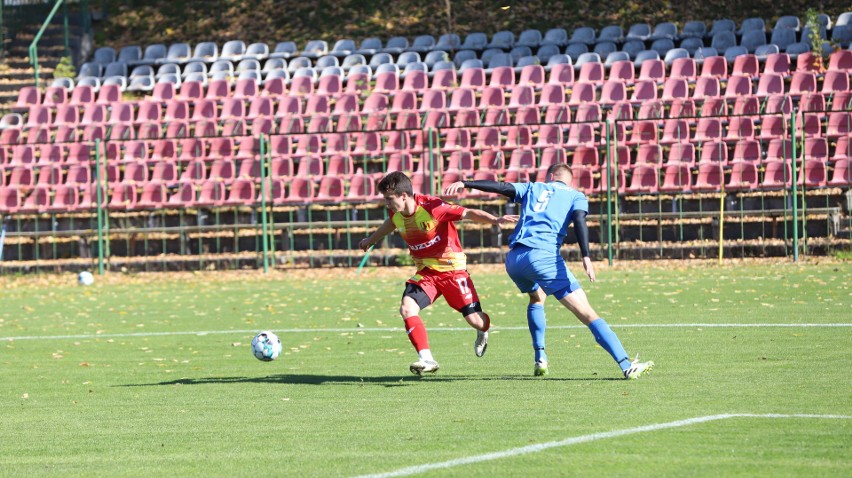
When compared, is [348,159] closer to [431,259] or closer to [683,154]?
[683,154]

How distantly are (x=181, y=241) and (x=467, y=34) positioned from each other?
39.8 feet

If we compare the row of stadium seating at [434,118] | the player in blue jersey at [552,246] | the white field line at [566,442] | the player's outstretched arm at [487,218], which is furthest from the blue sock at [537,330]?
the row of stadium seating at [434,118]

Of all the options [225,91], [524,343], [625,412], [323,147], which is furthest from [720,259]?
[625,412]

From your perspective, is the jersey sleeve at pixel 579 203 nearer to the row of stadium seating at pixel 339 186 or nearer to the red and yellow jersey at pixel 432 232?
the red and yellow jersey at pixel 432 232

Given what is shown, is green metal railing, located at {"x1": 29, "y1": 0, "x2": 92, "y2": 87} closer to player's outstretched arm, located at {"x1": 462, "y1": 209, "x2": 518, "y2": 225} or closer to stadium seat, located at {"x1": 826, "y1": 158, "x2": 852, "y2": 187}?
stadium seat, located at {"x1": 826, "y1": 158, "x2": 852, "y2": 187}

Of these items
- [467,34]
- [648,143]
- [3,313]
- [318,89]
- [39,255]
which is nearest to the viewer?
[3,313]

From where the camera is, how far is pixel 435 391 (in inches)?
384

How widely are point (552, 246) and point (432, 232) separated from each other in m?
1.17

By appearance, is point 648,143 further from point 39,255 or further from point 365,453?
point 365,453

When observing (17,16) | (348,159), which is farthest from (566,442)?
(17,16)

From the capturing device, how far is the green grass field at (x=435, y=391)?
679 centimetres

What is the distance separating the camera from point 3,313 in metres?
19.0

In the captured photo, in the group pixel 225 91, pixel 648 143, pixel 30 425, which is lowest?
pixel 30 425

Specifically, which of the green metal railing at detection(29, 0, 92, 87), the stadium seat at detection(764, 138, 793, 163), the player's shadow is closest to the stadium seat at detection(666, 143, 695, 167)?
the stadium seat at detection(764, 138, 793, 163)
